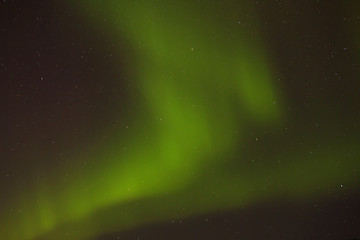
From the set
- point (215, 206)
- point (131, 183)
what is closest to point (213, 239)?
point (215, 206)

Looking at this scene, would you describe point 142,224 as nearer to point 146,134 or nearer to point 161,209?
point 161,209

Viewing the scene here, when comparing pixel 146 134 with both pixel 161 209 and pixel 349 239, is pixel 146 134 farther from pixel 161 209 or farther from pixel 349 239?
pixel 349 239

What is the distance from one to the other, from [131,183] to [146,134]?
345 millimetres

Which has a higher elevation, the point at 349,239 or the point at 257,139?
the point at 257,139

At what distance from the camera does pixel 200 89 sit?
6258 millimetres

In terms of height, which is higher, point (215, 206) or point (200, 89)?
Answer: point (200, 89)

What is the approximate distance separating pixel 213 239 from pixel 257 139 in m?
0.74

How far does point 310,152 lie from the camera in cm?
623

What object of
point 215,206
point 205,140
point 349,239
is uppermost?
point 205,140

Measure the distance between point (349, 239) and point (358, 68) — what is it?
1.15 m

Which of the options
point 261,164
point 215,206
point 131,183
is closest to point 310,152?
point 261,164

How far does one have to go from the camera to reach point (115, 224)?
6320 mm

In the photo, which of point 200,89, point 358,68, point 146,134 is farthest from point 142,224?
point 358,68

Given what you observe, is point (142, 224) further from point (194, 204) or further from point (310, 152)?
point (310, 152)
